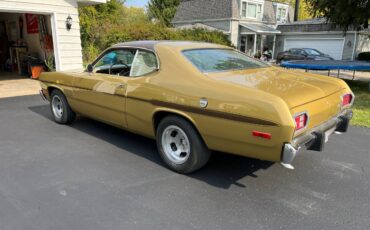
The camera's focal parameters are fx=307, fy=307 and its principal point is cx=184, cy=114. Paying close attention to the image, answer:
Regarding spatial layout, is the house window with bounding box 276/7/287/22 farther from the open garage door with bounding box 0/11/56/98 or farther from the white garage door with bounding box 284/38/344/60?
the open garage door with bounding box 0/11/56/98

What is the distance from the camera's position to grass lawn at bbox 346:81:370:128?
20.4 ft

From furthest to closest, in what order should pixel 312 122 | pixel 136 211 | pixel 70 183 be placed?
pixel 70 183
pixel 312 122
pixel 136 211

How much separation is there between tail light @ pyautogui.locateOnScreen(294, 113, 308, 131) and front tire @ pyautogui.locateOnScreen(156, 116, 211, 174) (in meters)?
1.06

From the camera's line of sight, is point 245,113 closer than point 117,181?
Yes

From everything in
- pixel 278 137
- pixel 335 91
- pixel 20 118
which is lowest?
pixel 20 118

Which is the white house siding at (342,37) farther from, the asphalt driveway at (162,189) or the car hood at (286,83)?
the car hood at (286,83)

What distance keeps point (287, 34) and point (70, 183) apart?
92.2 ft

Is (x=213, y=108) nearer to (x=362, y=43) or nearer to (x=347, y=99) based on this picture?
(x=347, y=99)

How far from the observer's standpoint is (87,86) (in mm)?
4895

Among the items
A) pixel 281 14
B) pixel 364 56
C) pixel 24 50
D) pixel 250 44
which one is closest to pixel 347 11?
pixel 24 50

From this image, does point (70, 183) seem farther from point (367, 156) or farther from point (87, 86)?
point (367, 156)

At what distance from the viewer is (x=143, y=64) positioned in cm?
421

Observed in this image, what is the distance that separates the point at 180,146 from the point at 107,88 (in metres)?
1.48

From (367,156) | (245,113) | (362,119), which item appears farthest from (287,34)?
(245,113)
